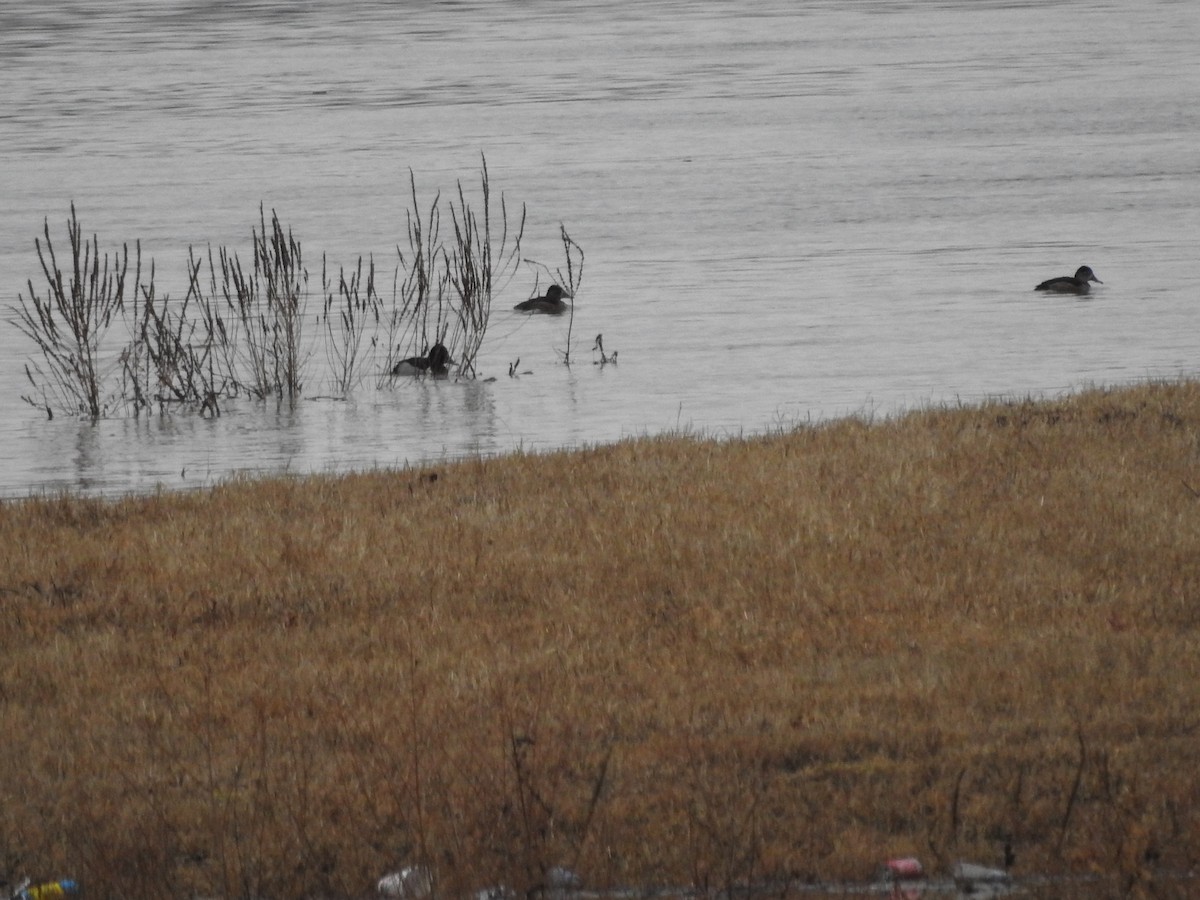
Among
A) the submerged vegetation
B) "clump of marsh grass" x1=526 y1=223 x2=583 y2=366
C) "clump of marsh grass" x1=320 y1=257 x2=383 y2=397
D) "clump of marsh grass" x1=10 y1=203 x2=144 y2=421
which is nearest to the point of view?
"clump of marsh grass" x1=10 y1=203 x2=144 y2=421

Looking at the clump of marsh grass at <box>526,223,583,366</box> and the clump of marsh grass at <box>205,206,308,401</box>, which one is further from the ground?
the clump of marsh grass at <box>205,206,308,401</box>

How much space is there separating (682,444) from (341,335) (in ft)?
29.5

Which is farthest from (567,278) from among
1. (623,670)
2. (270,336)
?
(623,670)

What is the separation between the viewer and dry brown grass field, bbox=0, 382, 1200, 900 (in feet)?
19.6

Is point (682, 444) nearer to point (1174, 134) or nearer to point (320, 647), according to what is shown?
point (320, 647)

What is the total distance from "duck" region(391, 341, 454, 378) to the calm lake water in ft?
0.96

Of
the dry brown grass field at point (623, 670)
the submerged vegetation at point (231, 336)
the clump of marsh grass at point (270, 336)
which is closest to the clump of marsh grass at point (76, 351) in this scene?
the submerged vegetation at point (231, 336)

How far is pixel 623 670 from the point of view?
7.67 meters

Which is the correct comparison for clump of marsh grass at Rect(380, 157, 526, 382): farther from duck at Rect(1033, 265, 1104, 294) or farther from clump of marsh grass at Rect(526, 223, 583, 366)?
duck at Rect(1033, 265, 1104, 294)

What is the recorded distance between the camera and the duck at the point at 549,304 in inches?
851

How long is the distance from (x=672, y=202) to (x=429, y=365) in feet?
46.6

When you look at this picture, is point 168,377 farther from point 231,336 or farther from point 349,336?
point 231,336

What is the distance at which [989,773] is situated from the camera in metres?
6.39

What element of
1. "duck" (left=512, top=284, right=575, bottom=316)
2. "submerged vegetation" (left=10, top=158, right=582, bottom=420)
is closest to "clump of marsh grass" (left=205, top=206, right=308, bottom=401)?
"submerged vegetation" (left=10, top=158, right=582, bottom=420)
